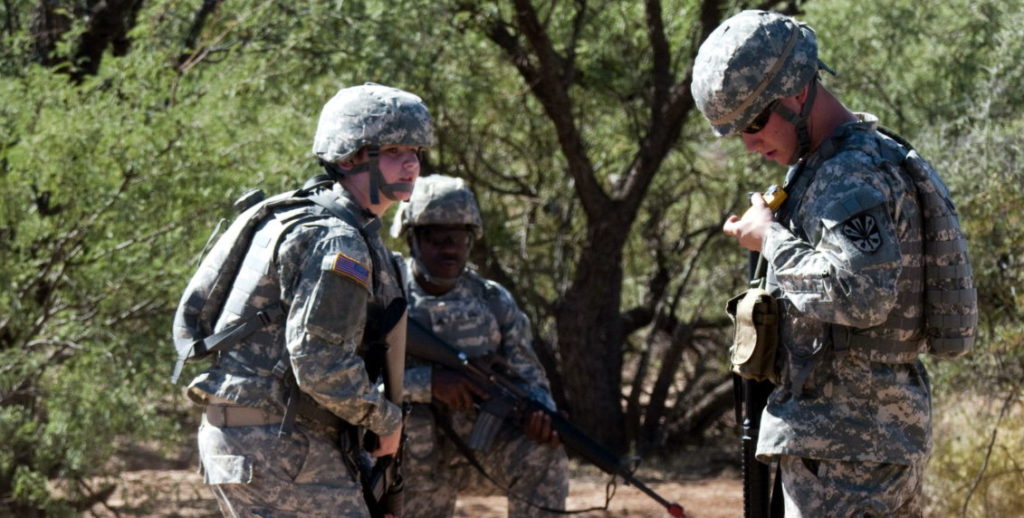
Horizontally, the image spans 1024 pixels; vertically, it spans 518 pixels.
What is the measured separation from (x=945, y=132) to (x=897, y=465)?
475 cm

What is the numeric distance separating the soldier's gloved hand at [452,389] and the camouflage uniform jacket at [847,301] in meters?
2.01

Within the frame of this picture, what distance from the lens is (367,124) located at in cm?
385

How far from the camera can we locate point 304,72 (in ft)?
29.9

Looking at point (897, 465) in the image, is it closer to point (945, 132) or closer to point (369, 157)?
point (369, 157)

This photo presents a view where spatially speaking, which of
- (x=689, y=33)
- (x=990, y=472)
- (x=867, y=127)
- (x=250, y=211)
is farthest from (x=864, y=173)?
(x=689, y=33)

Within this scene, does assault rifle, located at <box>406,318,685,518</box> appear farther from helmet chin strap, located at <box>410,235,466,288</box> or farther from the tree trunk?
the tree trunk

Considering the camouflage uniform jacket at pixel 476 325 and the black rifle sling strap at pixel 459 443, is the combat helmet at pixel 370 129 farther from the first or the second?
the black rifle sling strap at pixel 459 443

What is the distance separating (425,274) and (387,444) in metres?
1.64

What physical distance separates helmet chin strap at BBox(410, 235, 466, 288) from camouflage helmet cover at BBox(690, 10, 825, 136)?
6.94 feet

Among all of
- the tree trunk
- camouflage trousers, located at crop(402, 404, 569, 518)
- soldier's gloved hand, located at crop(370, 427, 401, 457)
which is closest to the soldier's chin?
soldier's gloved hand, located at crop(370, 427, 401, 457)

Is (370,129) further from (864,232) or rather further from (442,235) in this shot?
(442,235)

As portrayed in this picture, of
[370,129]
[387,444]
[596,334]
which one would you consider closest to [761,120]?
[370,129]

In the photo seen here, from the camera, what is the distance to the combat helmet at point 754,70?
3404 mm

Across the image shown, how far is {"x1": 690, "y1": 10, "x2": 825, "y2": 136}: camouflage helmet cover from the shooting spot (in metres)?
3.40
